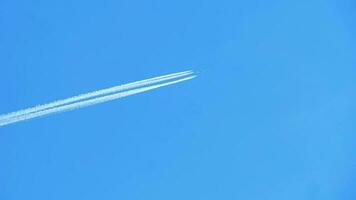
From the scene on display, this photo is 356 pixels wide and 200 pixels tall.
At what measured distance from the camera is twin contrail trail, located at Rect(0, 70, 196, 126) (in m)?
0.80

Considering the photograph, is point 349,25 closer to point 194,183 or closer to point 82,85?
point 194,183

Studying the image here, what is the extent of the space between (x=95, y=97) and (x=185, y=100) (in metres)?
0.22

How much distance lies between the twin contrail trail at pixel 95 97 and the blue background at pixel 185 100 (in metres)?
0.01

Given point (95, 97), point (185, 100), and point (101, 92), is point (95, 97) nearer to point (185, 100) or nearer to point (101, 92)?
point (101, 92)

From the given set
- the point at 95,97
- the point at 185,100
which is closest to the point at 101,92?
the point at 95,97

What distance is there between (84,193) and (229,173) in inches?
14.8

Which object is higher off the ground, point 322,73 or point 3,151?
point 322,73

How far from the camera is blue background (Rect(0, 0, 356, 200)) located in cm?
81

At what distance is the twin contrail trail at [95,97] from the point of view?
2.63 ft

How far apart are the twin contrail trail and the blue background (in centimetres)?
1

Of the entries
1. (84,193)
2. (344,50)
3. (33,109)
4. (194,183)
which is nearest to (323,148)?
(344,50)

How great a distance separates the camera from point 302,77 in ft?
3.70

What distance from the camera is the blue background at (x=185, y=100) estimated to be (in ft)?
2.67

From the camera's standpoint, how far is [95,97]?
0.87 m
